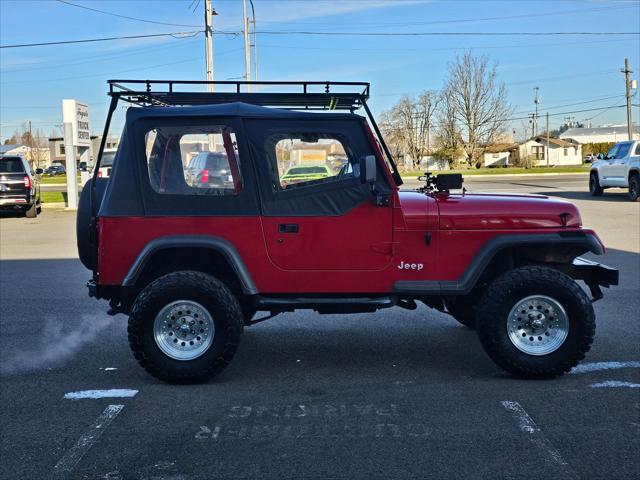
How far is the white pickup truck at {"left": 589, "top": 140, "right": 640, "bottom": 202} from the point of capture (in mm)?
22625

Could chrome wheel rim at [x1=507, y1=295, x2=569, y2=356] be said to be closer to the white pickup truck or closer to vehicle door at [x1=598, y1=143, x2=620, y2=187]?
the white pickup truck

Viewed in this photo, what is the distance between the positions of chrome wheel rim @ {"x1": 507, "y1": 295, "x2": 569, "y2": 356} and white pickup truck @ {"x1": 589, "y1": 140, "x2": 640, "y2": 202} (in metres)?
18.8

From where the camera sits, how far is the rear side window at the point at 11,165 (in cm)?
2023

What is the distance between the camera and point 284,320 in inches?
298

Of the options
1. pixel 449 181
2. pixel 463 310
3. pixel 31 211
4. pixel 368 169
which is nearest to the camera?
pixel 368 169

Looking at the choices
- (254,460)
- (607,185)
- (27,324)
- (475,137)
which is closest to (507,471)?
(254,460)

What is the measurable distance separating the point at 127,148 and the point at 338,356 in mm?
2460

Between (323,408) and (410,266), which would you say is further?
(410,266)

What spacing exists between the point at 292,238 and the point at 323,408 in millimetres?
1299

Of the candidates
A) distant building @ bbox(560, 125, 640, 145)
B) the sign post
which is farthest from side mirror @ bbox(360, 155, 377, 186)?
distant building @ bbox(560, 125, 640, 145)

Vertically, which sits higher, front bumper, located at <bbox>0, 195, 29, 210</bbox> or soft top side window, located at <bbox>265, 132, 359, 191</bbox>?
soft top side window, located at <bbox>265, 132, 359, 191</bbox>

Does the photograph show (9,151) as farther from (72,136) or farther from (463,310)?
(463,310)

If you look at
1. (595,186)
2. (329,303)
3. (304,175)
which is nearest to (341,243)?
(329,303)

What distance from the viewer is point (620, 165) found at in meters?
23.5
